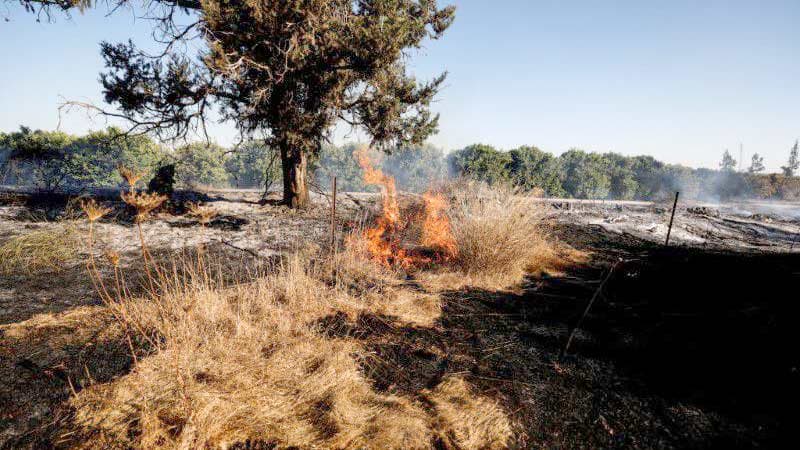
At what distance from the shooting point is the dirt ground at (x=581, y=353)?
7.94 ft

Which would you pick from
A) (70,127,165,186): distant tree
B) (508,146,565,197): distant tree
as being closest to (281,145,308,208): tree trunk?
(70,127,165,186): distant tree

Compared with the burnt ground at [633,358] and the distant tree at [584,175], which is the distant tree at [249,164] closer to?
the distant tree at [584,175]

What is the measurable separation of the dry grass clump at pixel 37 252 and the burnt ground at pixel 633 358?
572cm

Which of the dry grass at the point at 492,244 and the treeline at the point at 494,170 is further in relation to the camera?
the treeline at the point at 494,170

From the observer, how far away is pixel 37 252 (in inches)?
215

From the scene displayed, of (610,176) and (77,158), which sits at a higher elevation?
(610,176)

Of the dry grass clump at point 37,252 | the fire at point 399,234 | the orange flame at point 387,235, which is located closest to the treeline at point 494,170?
the orange flame at point 387,235

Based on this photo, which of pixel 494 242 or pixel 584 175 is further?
pixel 584 175

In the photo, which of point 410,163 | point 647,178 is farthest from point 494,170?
point 647,178

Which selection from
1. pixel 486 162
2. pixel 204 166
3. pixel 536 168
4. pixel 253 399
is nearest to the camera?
pixel 253 399

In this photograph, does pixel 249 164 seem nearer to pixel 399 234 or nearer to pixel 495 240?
pixel 399 234

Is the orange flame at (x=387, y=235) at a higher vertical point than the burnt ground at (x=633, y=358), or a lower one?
higher

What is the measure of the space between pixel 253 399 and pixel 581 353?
3292 millimetres

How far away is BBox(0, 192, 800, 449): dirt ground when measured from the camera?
7.94 feet
